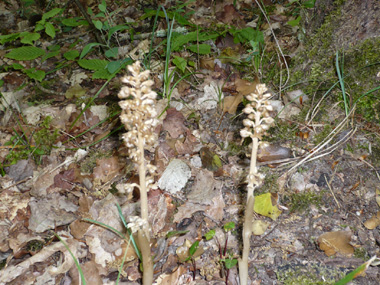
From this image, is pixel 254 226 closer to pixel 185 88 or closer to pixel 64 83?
pixel 185 88

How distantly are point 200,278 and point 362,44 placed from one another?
2375 mm

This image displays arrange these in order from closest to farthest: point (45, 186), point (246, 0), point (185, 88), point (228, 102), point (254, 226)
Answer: point (254, 226)
point (45, 186)
point (228, 102)
point (185, 88)
point (246, 0)

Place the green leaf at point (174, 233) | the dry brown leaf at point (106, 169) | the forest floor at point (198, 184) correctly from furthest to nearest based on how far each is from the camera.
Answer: the dry brown leaf at point (106, 169), the green leaf at point (174, 233), the forest floor at point (198, 184)

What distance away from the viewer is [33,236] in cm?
256

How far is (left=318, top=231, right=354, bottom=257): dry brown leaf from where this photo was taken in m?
2.22

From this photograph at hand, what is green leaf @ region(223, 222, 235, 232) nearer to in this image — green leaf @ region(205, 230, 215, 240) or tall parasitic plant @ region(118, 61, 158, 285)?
green leaf @ region(205, 230, 215, 240)

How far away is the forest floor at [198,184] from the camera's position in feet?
7.47

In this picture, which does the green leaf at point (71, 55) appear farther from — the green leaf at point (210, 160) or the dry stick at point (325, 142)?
the dry stick at point (325, 142)

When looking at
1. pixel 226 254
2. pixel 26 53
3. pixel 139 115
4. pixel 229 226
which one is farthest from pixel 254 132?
pixel 26 53

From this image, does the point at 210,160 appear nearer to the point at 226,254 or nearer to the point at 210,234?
the point at 210,234

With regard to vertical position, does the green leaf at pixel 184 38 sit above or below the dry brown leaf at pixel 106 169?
above

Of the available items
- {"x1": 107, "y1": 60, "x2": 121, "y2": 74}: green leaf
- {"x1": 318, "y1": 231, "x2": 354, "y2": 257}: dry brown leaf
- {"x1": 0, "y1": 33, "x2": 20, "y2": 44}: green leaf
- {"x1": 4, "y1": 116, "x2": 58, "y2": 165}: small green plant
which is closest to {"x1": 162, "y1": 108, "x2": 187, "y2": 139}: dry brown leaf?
{"x1": 107, "y1": 60, "x2": 121, "y2": 74}: green leaf

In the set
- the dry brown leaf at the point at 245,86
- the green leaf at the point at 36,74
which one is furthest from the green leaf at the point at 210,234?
the green leaf at the point at 36,74

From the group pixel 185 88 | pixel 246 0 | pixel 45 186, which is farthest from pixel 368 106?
pixel 246 0
